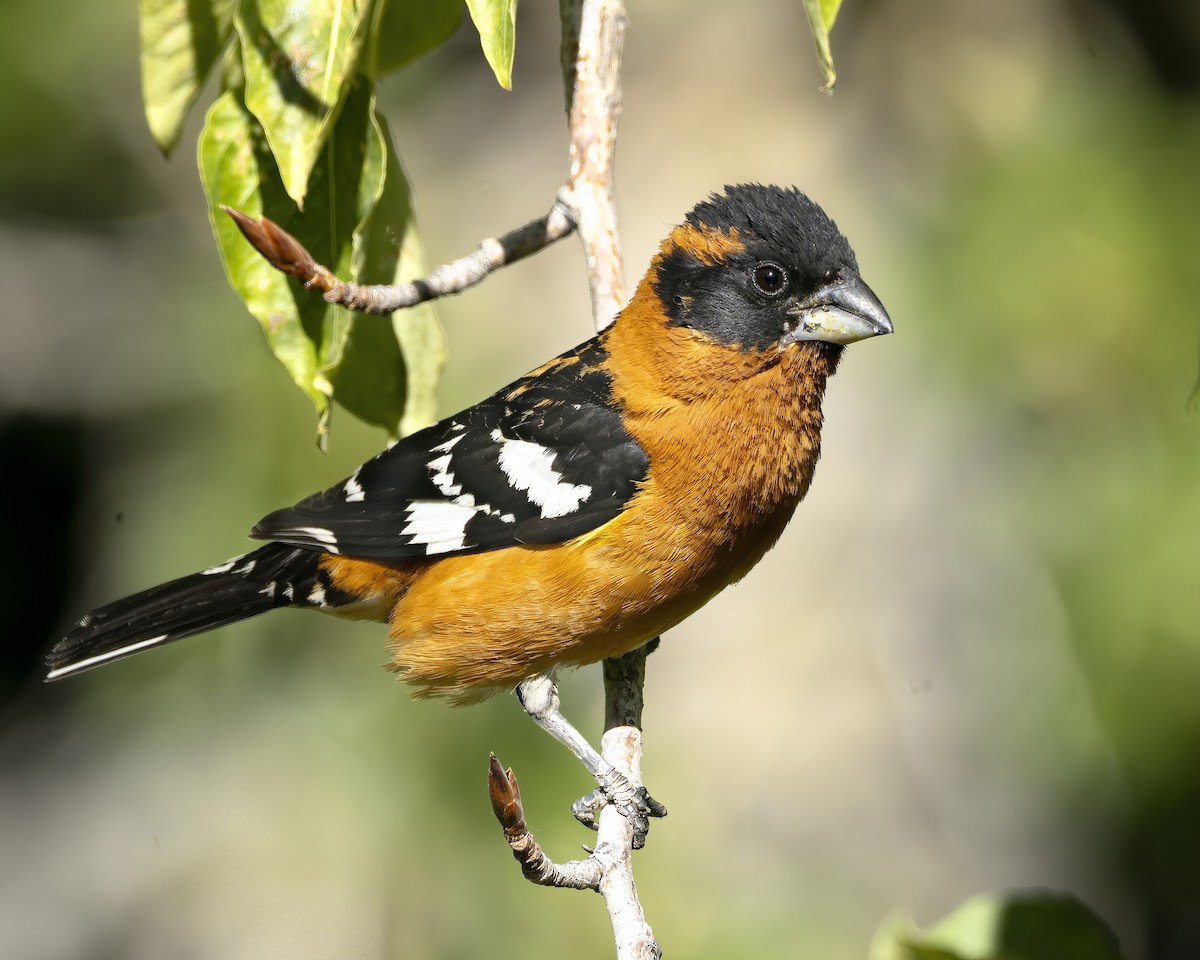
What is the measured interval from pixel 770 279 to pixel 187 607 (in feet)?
5.71

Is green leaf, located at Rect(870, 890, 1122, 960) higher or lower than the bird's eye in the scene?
lower

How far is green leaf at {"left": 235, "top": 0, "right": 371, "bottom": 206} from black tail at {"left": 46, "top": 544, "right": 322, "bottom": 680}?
1.41 m

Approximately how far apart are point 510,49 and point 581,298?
13.9 feet

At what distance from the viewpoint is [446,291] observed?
9.37 ft

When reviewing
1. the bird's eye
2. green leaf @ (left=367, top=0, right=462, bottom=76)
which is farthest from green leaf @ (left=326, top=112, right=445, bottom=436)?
the bird's eye

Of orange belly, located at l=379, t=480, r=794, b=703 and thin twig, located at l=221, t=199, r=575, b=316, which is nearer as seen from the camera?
thin twig, located at l=221, t=199, r=575, b=316

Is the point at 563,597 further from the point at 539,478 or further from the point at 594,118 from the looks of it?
the point at 594,118

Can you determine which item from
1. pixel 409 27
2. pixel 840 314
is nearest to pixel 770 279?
pixel 840 314

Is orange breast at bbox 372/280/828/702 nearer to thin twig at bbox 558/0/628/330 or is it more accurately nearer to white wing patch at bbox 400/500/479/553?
white wing patch at bbox 400/500/479/553

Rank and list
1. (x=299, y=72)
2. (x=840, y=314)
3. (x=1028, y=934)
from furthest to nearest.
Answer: (x=840, y=314), (x=299, y=72), (x=1028, y=934)

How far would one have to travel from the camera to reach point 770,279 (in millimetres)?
3039

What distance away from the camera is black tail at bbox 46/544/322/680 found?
133 inches

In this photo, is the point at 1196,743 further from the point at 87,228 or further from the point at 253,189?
the point at 87,228

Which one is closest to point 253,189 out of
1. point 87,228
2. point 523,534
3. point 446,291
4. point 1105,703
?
point 446,291
